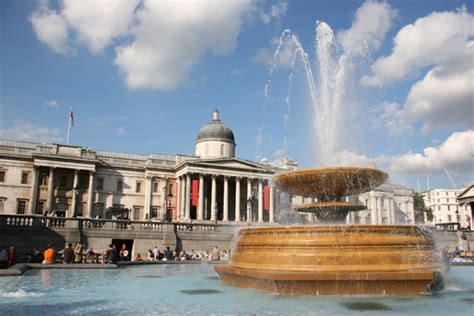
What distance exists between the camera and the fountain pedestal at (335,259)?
8562mm

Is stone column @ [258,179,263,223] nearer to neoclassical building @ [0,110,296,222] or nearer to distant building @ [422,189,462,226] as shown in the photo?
neoclassical building @ [0,110,296,222]

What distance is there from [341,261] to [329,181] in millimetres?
3046

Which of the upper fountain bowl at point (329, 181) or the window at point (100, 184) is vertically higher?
the window at point (100, 184)

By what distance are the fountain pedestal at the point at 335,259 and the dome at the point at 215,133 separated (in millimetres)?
48376

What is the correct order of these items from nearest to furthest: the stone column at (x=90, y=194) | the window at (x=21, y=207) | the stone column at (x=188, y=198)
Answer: the window at (x=21, y=207)
the stone column at (x=90, y=194)
the stone column at (x=188, y=198)

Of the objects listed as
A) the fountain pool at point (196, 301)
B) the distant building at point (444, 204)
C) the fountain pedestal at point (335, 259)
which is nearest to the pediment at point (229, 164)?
the fountain pedestal at point (335, 259)

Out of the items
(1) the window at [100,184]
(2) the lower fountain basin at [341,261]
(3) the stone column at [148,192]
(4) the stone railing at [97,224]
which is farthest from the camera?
(3) the stone column at [148,192]

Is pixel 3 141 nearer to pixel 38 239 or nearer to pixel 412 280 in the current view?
pixel 38 239

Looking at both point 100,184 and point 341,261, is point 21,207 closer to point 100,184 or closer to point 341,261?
point 100,184

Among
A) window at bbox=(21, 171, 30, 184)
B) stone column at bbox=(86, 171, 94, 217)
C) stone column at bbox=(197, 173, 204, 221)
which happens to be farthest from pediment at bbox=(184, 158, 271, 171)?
window at bbox=(21, 171, 30, 184)

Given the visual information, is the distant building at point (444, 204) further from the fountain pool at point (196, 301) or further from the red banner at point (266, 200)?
the fountain pool at point (196, 301)

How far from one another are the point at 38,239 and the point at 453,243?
36091 millimetres

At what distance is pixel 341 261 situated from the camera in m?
9.05

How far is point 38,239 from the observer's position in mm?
24719
